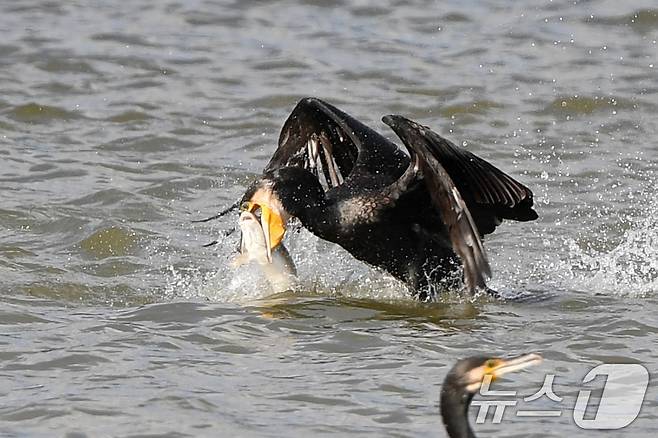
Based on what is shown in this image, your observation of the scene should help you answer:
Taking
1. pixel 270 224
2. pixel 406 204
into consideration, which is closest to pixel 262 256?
pixel 270 224

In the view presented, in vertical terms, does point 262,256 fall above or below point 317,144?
below

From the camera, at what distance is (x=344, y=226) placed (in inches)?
302

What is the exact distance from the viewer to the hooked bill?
7.61 m

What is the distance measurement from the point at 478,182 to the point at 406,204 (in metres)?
0.40

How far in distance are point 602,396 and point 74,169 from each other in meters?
5.69

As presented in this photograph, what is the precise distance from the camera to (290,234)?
9.05 m

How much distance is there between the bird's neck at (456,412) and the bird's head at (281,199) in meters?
2.90

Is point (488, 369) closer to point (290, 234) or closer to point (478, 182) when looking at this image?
point (478, 182)

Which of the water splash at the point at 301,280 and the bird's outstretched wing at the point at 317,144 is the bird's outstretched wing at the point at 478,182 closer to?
the water splash at the point at 301,280

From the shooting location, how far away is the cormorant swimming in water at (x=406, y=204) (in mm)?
7355

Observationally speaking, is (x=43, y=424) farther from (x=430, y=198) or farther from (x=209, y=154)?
(x=209, y=154)

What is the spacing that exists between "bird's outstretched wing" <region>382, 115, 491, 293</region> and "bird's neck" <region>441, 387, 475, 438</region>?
255 centimetres

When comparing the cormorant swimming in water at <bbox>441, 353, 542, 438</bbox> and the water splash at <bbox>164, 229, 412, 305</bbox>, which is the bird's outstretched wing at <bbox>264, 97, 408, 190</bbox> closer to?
the water splash at <bbox>164, 229, 412, 305</bbox>

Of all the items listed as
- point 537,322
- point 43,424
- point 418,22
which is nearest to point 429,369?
point 537,322
